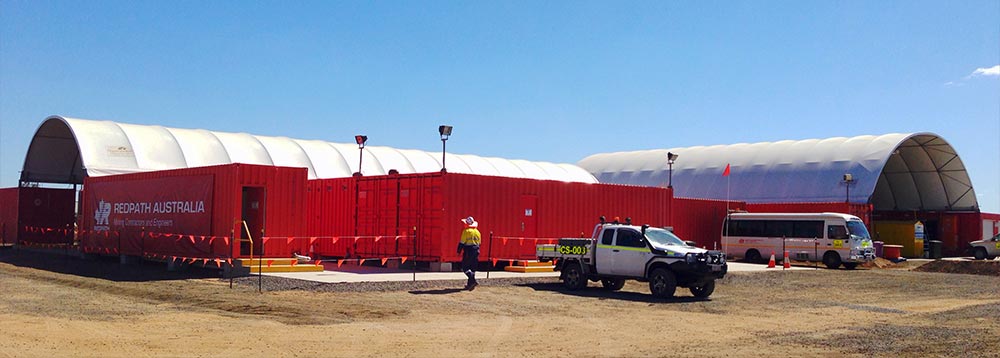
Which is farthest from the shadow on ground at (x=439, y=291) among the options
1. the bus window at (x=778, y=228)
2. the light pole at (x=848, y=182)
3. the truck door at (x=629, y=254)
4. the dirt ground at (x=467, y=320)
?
the light pole at (x=848, y=182)

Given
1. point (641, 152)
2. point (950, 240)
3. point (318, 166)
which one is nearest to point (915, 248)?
point (950, 240)

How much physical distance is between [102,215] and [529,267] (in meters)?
15.2

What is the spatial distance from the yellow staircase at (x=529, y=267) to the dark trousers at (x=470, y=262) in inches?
238

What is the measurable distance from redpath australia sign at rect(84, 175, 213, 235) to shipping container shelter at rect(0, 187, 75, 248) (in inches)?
362

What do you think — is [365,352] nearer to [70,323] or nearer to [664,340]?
[664,340]

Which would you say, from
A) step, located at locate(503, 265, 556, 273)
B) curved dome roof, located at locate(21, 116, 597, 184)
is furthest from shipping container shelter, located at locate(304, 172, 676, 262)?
curved dome roof, located at locate(21, 116, 597, 184)

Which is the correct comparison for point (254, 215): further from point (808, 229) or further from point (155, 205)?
point (808, 229)

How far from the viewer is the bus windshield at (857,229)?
107 feet

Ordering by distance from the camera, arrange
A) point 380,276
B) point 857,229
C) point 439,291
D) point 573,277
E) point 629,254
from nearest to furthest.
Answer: point 439,291 < point 629,254 < point 573,277 < point 380,276 < point 857,229

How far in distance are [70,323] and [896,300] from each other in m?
17.0

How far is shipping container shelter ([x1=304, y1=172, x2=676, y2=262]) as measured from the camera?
2511cm

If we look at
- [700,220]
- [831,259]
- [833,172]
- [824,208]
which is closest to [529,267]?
[831,259]

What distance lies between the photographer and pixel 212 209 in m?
22.9

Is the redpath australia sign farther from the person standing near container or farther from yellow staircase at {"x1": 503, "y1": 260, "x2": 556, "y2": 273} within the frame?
yellow staircase at {"x1": 503, "y1": 260, "x2": 556, "y2": 273}
